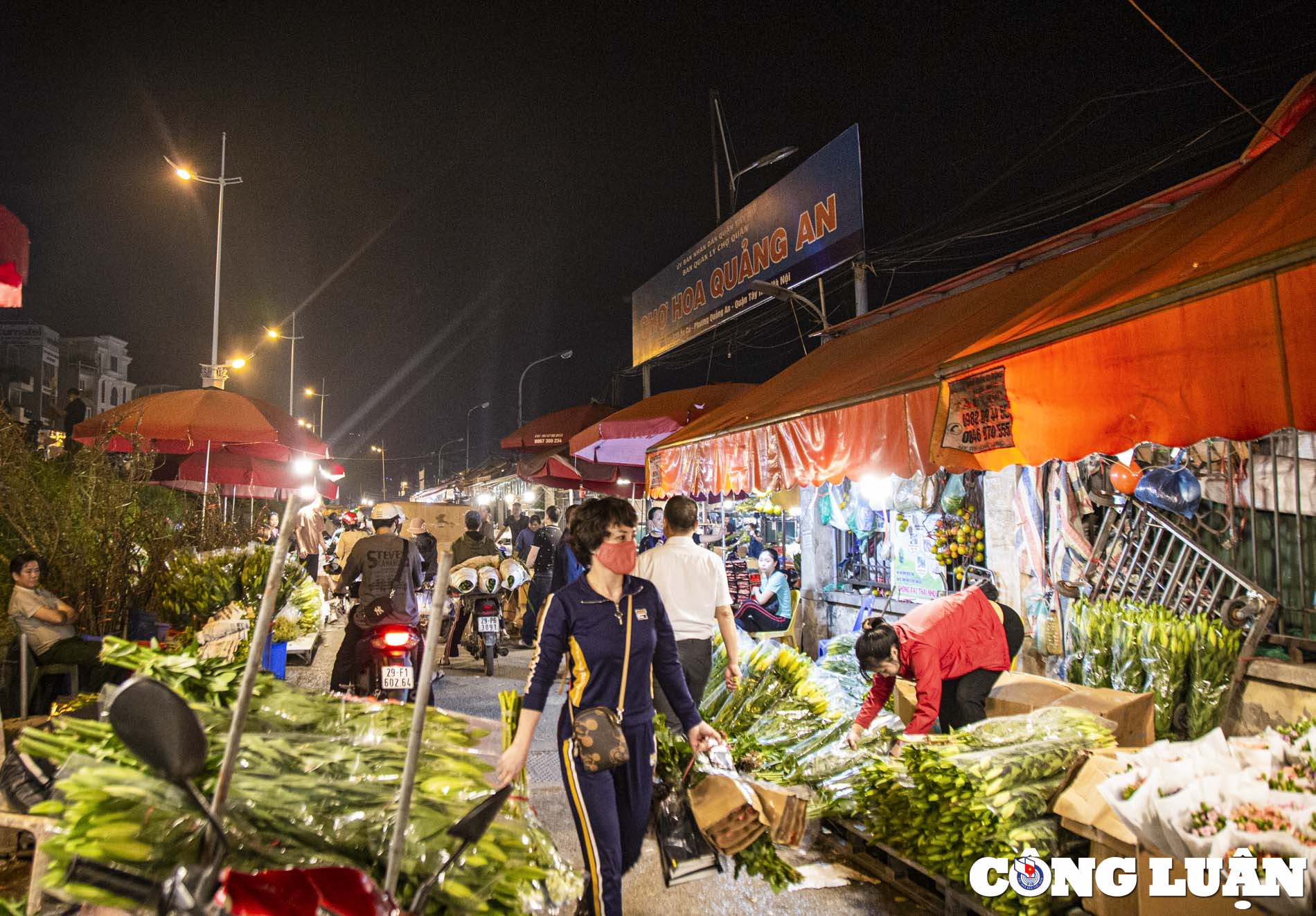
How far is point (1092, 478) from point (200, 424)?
846cm

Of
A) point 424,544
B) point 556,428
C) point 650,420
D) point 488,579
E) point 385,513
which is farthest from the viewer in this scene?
point 556,428

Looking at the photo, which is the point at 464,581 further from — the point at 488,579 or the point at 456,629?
the point at 456,629

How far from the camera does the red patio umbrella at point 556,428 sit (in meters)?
11.7

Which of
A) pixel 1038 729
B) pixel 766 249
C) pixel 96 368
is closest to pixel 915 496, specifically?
pixel 1038 729

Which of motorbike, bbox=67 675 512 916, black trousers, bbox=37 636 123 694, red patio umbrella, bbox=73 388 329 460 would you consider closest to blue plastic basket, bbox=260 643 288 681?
black trousers, bbox=37 636 123 694

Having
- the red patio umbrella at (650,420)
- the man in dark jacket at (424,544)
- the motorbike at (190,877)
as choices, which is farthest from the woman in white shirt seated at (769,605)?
the motorbike at (190,877)

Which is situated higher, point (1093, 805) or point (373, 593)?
point (373, 593)

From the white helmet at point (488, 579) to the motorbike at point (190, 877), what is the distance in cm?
831

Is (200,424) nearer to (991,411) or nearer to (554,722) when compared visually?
(554,722)

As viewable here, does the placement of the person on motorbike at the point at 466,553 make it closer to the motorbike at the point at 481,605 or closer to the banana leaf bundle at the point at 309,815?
the motorbike at the point at 481,605

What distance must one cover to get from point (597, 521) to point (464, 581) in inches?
245

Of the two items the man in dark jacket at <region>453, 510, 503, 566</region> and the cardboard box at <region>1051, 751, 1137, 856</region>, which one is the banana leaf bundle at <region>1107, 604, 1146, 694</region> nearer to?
the cardboard box at <region>1051, 751, 1137, 856</region>

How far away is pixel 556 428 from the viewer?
1195 centimetres

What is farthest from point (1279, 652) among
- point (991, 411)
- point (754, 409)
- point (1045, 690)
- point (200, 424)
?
point (200, 424)
